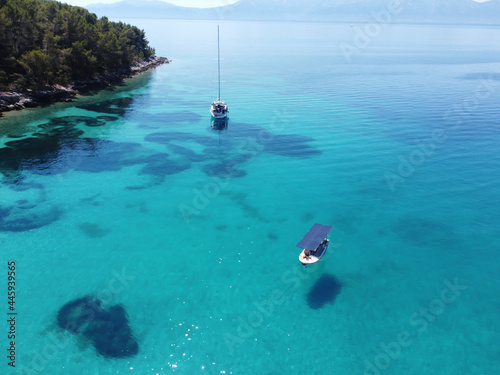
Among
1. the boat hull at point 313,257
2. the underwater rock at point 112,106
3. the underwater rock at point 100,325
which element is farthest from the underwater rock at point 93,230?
the underwater rock at point 112,106

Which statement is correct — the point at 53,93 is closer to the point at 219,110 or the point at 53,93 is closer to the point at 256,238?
the point at 219,110

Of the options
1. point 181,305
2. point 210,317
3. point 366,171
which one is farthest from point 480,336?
point 366,171

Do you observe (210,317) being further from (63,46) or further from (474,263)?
(63,46)

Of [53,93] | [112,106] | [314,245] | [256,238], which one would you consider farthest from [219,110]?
[314,245]

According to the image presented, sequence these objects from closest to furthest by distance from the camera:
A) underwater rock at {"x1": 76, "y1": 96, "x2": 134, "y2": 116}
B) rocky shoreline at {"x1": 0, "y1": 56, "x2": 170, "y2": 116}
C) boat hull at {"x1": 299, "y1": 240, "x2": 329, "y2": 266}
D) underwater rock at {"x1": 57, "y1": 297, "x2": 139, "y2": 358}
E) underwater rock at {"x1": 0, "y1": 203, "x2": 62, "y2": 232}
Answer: underwater rock at {"x1": 57, "y1": 297, "x2": 139, "y2": 358} < boat hull at {"x1": 299, "y1": 240, "x2": 329, "y2": 266} < underwater rock at {"x1": 0, "y1": 203, "x2": 62, "y2": 232} < rocky shoreline at {"x1": 0, "y1": 56, "x2": 170, "y2": 116} < underwater rock at {"x1": 76, "y1": 96, "x2": 134, "y2": 116}

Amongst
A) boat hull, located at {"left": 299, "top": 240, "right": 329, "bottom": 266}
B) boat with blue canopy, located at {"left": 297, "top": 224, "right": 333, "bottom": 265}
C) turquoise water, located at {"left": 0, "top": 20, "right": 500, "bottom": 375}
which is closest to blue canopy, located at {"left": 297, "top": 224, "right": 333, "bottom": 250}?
boat with blue canopy, located at {"left": 297, "top": 224, "right": 333, "bottom": 265}

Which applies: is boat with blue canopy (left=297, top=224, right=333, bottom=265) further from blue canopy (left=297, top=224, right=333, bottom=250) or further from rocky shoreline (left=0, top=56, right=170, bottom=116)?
rocky shoreline (left=0, top=56, right=170, bottom=116)

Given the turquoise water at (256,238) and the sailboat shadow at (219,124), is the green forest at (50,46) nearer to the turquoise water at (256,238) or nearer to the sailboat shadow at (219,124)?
the turquoise water at (256,238)

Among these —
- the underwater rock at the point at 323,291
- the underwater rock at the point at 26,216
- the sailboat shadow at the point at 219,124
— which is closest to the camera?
the underwater rock at the point at 323,291
